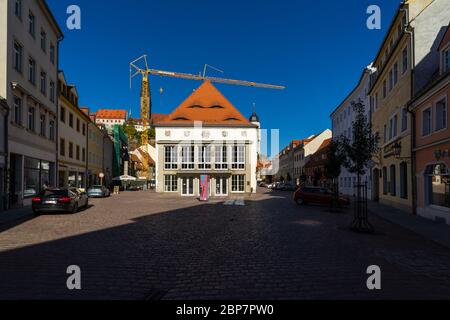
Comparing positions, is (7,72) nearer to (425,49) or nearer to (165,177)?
(425,49)

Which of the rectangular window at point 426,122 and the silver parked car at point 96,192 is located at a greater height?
the rectangular window at point 426,122

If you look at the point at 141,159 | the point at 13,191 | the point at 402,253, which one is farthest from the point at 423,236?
the point at 141,159

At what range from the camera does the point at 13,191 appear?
20.3 metres

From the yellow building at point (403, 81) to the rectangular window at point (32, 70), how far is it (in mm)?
22342

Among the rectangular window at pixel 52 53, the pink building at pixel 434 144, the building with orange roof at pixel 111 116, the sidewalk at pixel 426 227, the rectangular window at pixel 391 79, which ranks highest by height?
the building with orange roof at pixel 111 116

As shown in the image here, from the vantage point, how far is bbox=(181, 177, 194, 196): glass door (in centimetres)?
4284

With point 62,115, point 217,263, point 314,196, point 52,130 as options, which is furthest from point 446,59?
point 62,115

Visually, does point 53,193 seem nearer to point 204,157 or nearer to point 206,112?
point 204,157

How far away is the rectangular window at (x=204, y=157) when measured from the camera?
142ft

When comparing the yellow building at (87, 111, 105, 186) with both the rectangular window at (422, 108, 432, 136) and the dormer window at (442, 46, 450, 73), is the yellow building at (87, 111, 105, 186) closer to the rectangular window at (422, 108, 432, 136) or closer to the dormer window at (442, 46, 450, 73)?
the rectangular window at (422, 108, 432, 136)

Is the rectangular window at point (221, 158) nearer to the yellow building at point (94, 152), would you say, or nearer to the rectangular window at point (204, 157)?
the rectangular window at point (204, 157)

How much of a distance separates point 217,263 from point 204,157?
36022mm

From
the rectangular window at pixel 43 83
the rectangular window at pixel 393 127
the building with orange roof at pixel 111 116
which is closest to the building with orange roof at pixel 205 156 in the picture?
the rectangular window at pixel 43 83
